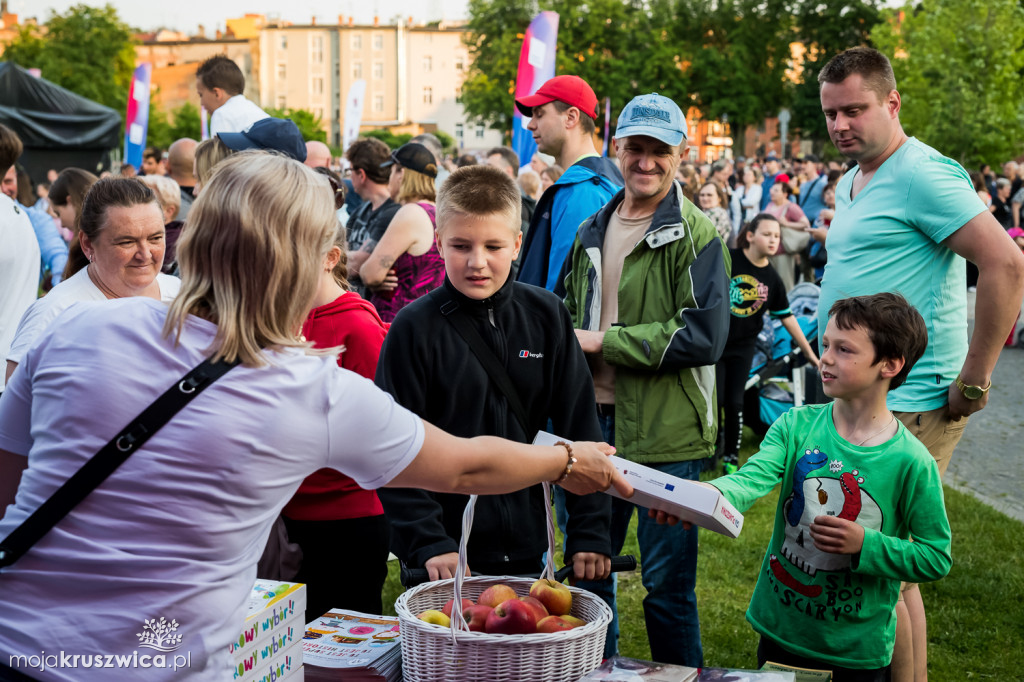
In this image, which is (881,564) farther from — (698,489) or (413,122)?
(413,122)

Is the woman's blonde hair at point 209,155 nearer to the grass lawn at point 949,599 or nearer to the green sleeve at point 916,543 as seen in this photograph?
the grass lawn at point 949,599

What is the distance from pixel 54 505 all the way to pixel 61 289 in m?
2.05

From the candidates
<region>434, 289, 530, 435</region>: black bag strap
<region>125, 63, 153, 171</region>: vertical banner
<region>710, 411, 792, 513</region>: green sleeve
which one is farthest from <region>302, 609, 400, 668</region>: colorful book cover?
<region>125, 63, 153, 171</region>: vertical banner

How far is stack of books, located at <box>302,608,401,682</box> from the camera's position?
236cm

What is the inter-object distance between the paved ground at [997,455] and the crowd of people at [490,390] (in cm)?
376

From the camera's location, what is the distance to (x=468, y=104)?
60781 millimetres

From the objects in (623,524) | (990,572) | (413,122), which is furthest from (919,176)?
(413,122)

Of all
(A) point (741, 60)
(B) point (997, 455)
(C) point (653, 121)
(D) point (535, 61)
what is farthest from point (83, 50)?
(C) point (653, 121)

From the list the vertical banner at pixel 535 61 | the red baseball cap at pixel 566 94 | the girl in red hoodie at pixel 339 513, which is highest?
the vertical banner at pixel 535 61

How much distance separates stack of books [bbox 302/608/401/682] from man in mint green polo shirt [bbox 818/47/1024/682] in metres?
1.85

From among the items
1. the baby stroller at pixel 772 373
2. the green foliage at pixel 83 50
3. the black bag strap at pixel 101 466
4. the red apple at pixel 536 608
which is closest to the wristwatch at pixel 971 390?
the red apple at pixel 536 608

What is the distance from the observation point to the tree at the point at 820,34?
5694 cm

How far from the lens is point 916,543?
2965 millimetres

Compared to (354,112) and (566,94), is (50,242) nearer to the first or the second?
(566,94)
